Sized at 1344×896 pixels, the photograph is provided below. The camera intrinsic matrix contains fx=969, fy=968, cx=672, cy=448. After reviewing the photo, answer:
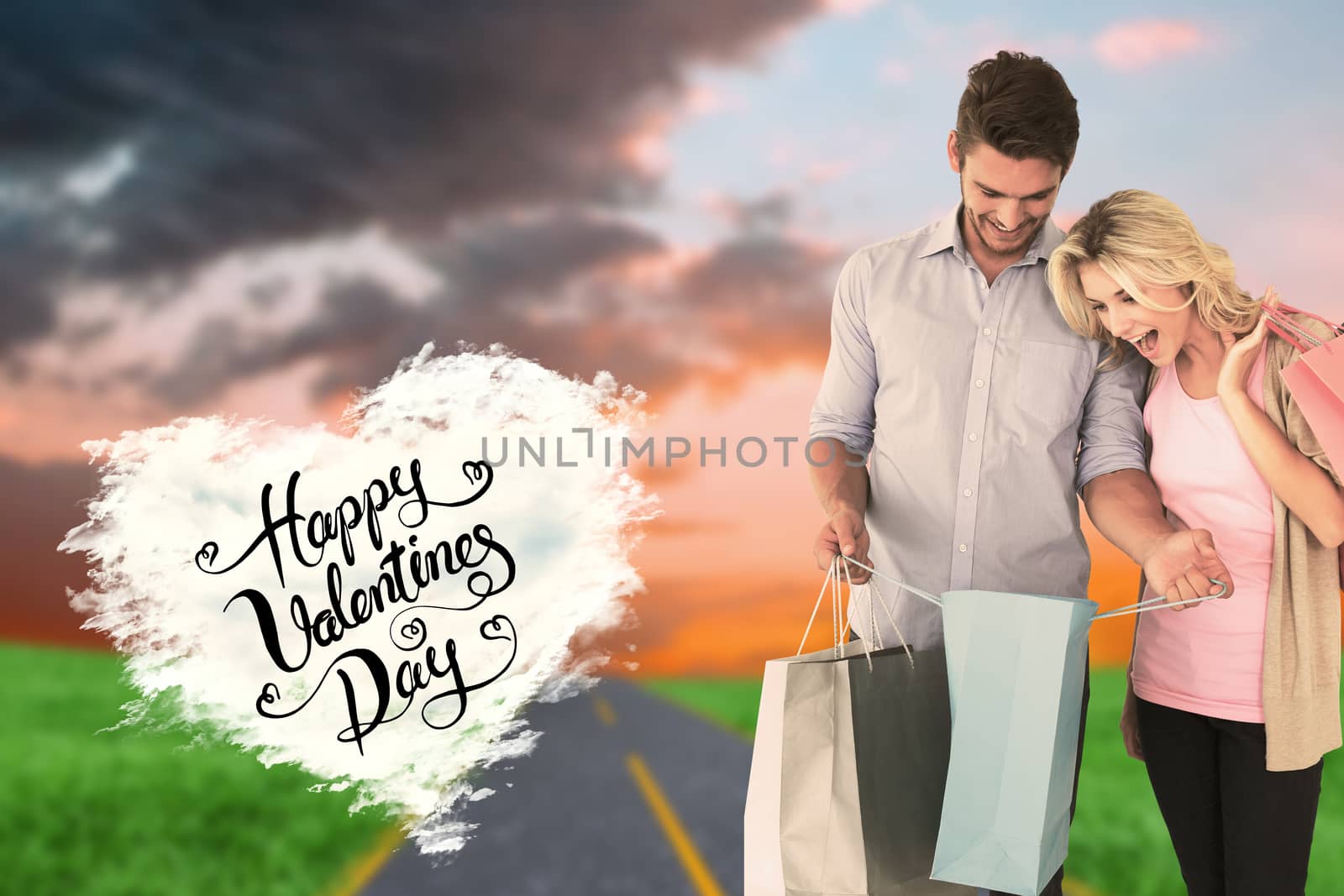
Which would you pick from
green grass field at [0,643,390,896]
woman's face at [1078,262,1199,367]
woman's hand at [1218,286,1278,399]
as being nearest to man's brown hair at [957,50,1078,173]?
woman's face at [1078,262,1199,367]

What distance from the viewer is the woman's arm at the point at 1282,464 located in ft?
6.21

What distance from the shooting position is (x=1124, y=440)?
2.18m

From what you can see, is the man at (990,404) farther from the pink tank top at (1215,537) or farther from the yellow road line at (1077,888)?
the yellow road line at (1077,888)

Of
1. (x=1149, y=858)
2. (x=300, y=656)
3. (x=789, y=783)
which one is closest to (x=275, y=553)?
(x=300, y=656)

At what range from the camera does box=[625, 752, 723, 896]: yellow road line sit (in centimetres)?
459

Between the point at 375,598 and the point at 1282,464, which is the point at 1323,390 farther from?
the point at 375,598

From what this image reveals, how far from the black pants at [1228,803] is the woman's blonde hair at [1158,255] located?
87 centimetres

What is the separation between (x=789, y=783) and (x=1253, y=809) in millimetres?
1044

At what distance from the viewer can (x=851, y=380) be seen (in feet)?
7.93

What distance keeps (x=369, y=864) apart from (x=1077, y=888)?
3.55 m

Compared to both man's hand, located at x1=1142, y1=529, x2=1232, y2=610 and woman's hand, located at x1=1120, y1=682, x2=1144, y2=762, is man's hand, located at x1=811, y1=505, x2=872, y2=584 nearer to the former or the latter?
man's hand, located at x1=1142, y1=529, x2=1232, y2=610

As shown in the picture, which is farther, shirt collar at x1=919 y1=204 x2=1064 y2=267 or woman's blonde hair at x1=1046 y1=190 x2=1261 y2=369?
shirt collar at x1=919 y1=204 x2=1064 y2=267

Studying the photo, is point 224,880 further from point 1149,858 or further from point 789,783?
point 1149,858

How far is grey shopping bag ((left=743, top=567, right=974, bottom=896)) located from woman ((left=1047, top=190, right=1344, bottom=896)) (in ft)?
2.12
